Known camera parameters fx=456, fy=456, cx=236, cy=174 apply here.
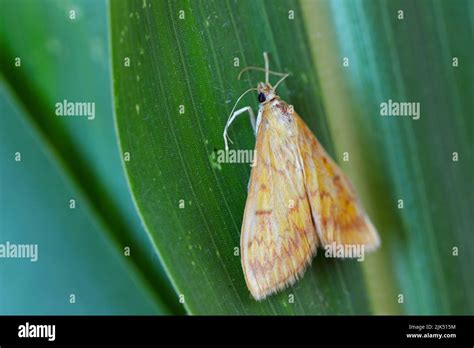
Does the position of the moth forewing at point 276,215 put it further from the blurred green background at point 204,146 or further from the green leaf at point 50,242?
the green leaf at point 50,242

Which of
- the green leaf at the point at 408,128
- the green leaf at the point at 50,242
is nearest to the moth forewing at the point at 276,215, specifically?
the green leaf at the point at 408,128

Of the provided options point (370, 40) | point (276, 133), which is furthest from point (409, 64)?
point (276, 133)
